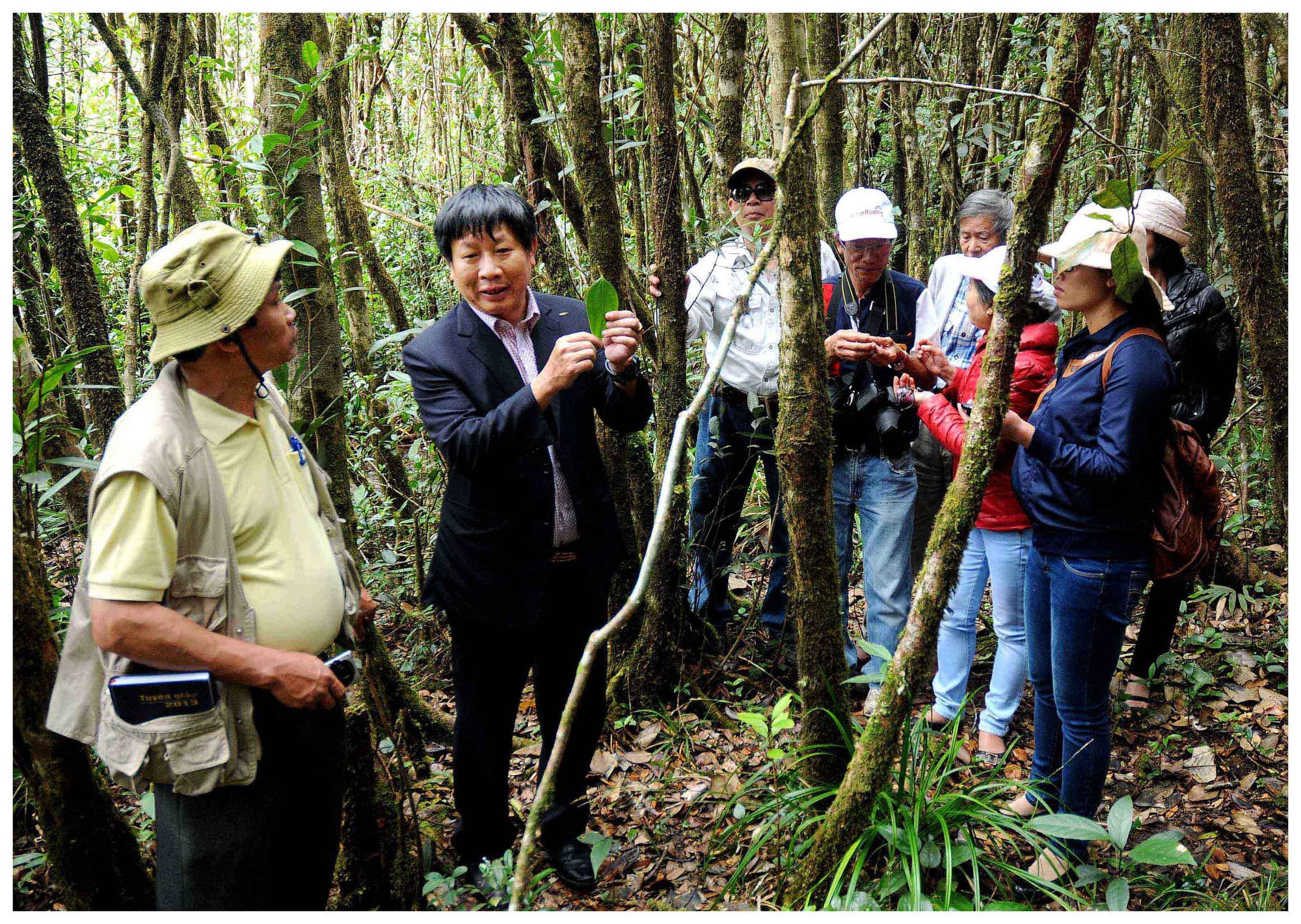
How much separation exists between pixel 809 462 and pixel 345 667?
1.23 m

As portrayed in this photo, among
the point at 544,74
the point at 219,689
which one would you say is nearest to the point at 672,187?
the point at 544,74

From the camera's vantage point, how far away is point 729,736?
355 centimetres

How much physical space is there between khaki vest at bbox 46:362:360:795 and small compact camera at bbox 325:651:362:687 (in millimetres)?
203

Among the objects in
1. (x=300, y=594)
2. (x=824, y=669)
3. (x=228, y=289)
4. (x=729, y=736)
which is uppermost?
(x=228, y=289)

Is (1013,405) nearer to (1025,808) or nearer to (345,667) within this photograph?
(1025,808)

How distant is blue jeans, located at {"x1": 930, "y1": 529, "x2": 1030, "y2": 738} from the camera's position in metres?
3.14

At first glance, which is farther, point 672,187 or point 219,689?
point 672,187

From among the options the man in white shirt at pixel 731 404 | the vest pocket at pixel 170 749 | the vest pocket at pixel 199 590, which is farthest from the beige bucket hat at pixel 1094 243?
the vest pocket at pixel 170 749

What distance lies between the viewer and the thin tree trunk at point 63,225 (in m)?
2.81

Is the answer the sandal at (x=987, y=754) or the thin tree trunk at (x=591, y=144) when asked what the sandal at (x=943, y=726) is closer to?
the sandal at (x=987, y=754)

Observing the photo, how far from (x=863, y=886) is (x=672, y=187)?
7.82ft

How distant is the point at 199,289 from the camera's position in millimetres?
1820

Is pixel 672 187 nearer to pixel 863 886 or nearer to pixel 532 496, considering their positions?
pixel 532 496

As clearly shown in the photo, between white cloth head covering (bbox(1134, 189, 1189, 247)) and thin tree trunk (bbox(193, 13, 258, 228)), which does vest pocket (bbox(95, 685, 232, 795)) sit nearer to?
thin tree trunk (bbox(193, 13, 258, 228))
